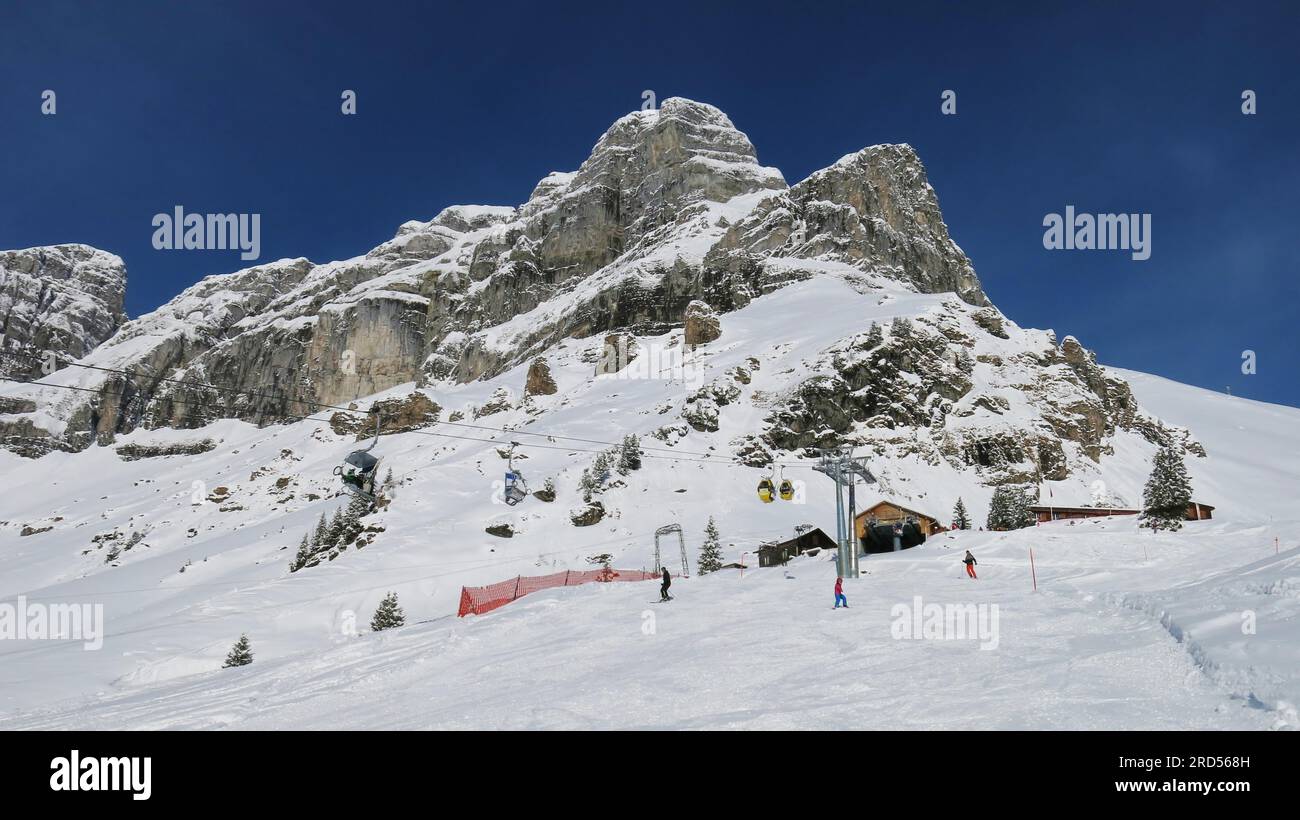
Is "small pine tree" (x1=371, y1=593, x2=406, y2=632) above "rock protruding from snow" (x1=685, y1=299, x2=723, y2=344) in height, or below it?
below

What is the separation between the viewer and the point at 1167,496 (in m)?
34.0

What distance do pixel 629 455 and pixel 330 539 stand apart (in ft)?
72.9

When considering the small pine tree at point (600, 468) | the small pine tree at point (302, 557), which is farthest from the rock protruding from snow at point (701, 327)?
the small pine tree at point (302, 557)

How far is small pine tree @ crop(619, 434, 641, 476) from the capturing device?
5850 centimetres

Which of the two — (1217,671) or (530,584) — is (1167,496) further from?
(1217,671)

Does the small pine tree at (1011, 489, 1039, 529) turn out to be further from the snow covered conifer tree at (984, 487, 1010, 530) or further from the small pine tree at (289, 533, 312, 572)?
the small pine tree at (289, 533, 312, 572)

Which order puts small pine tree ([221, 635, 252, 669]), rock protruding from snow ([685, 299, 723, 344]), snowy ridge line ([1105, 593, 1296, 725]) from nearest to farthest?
1. snowy ridge line ([1105, 593, 1296, 725])
2. small pine tree ([221, 635, 252, 669])
3. rock protruding from snow ([685, 299, 723, 344])

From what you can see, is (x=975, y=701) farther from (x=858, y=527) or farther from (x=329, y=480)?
(x=329, y=480)

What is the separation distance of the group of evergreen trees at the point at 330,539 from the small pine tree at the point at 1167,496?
44.3m

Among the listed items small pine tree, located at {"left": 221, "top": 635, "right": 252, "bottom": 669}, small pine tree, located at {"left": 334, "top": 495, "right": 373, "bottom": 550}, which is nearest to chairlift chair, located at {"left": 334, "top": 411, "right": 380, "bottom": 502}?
small pine tree, located at {"left": 221, "top": 635, "right": 252, "bottom": 669}

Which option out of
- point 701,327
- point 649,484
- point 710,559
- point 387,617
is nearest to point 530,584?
point 387,617

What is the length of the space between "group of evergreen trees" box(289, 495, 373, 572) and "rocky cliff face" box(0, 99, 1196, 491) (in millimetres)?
29048

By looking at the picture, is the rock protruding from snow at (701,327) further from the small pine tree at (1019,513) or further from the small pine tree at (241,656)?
the small pine tree at (241,656)
